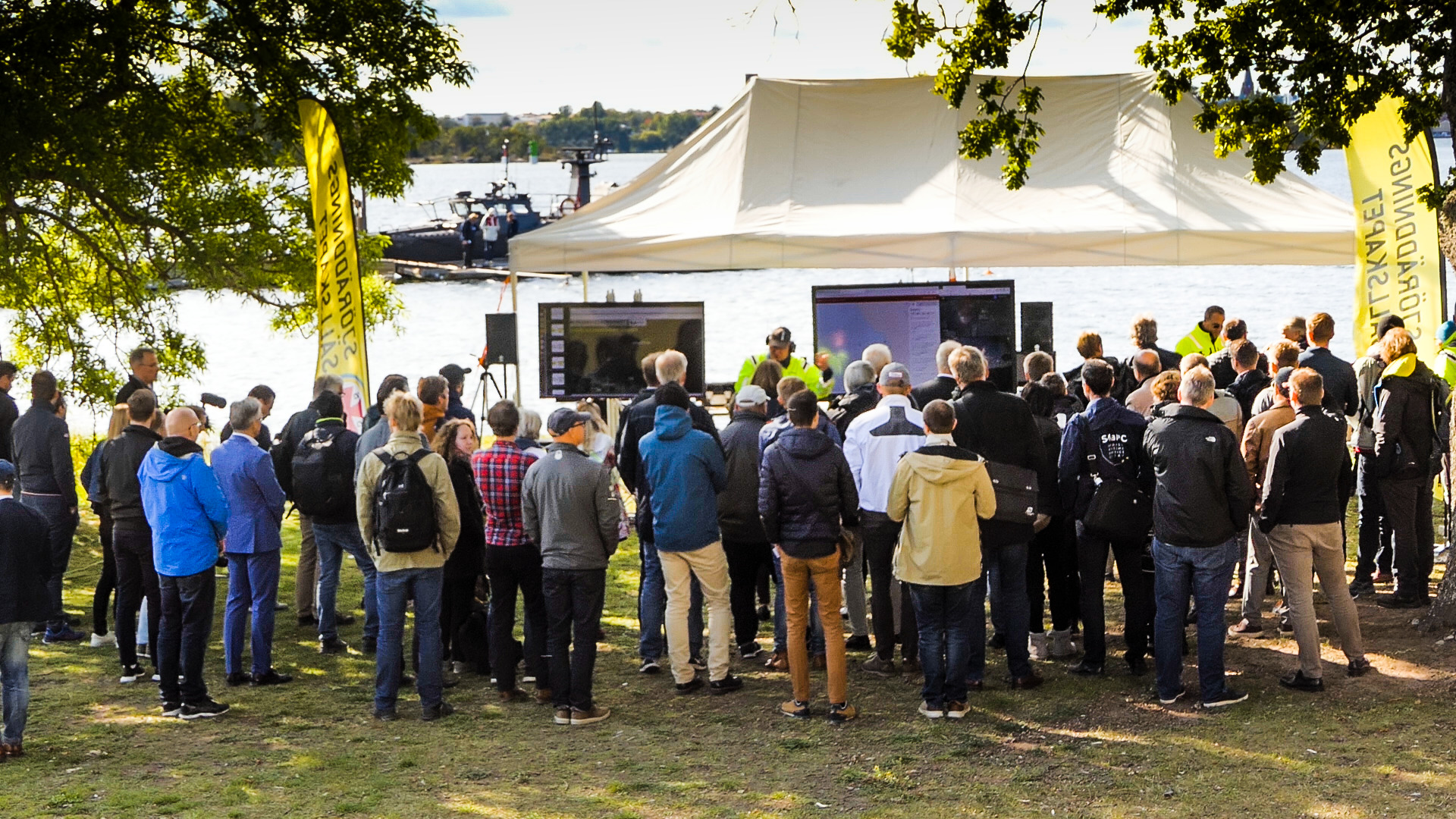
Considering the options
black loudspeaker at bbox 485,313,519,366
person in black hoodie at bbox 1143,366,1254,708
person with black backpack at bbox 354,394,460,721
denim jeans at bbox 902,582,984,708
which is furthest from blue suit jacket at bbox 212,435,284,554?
black loudspeaker at bbox 485,313,519,366

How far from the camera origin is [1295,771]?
230 inches

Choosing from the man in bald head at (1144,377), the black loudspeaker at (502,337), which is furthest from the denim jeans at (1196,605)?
the black loudspeaker at (502,337)

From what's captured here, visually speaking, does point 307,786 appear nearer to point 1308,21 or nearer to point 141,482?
point 141,482

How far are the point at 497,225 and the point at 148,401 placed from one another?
61.6m

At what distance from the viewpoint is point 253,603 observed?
7590 millimetres

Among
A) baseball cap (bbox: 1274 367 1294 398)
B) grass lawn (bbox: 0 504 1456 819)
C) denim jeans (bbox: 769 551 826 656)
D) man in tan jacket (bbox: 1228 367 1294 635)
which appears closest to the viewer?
grass lawn (bbox: 0 504 1456 819)

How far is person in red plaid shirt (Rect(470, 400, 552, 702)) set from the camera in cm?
673

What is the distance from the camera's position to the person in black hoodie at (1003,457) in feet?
22.7

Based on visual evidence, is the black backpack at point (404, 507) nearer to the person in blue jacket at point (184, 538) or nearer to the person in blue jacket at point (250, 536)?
the person in blue jacket at point (184, 538)

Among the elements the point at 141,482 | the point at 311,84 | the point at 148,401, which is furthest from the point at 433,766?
the point at 311,84

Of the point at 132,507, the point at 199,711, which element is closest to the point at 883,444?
the point at 199,711

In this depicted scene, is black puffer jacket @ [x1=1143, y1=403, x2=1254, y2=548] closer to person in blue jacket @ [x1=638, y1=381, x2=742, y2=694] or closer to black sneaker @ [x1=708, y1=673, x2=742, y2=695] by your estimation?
person in blue jacket @ [x1=638, y1=381, x2=742, y2=694]

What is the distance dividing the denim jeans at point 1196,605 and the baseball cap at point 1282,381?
1.24 meters

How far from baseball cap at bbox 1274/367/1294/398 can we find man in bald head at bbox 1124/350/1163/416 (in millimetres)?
641
